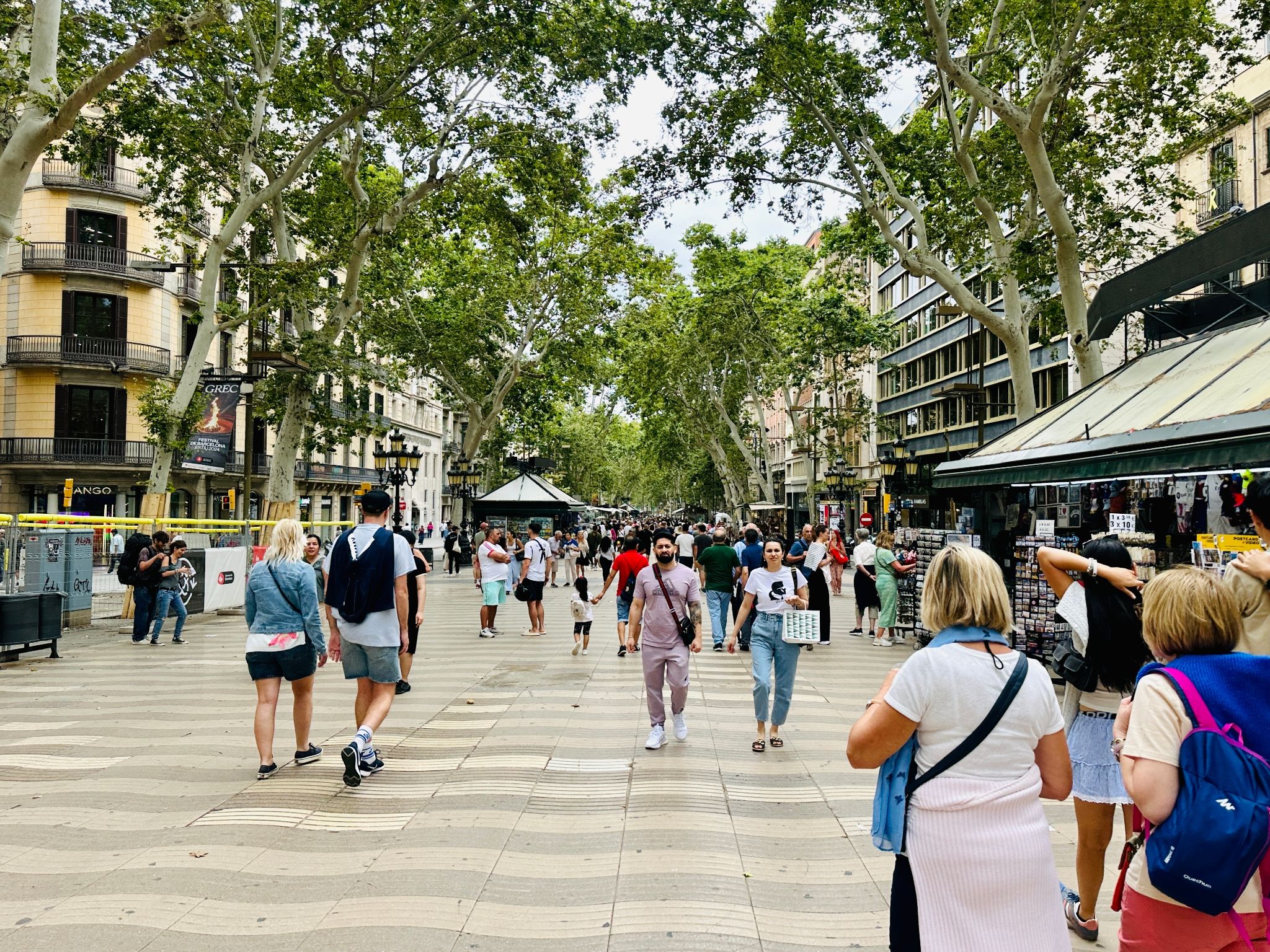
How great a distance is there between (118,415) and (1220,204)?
→ 37.5 m

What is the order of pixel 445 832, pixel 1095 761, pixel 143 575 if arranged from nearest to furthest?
pixel 1095 761, pixel 445 832, pixel 143 575

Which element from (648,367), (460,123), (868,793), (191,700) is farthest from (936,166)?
(648,367)

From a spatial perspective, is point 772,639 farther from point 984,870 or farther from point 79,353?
point 79,353

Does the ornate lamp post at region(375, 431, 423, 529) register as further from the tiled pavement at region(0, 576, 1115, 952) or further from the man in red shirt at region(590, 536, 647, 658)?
the tiled pavement at region(0, 576, 1115, 952)

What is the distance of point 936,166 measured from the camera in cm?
1616

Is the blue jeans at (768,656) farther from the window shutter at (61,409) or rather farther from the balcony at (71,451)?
the window shutter at (61,409)

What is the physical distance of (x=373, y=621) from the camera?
241 inches

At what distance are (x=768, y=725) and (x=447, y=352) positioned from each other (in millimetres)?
27017

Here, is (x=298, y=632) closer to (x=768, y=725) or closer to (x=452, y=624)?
(x=768, y=725)

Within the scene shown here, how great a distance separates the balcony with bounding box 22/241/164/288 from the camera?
33406mm

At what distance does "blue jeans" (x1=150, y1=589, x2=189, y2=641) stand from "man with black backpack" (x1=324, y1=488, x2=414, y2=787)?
9025 mm

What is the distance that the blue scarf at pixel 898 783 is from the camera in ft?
8.44

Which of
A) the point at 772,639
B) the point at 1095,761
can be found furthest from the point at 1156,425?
the point at 1095,761

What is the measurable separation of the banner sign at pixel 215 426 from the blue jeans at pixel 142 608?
2983 mm
